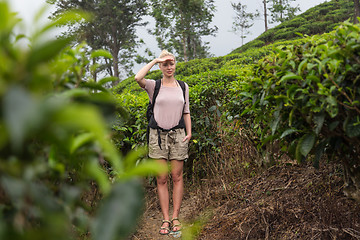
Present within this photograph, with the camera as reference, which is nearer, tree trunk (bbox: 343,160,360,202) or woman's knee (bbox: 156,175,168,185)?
tree trunk (bbox: 343,160,360,202)

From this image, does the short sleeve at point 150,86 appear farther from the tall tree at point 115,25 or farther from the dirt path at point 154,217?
the tall tree at point 115,25

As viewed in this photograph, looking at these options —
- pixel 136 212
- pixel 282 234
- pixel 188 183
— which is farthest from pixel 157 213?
pixel 136 212

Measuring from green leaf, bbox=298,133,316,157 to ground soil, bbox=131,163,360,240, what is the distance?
901mm

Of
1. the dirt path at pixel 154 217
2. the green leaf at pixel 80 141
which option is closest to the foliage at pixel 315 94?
the green leaf at pixel 80 141

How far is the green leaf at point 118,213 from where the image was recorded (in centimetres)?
53

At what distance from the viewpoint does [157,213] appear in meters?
4.90

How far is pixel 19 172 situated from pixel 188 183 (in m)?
4.80

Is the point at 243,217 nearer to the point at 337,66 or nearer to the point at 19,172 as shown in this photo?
the point at 337,66

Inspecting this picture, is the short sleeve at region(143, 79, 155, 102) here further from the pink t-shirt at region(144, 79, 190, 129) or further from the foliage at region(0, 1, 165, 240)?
the foliage at region(0, 1, 165, 240)

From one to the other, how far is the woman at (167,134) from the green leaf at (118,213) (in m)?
3.55

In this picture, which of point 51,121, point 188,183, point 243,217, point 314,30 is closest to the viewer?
point 51,121

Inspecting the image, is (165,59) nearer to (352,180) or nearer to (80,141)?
(352,180)

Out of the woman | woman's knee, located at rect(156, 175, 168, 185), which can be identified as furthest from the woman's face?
woman's knee, located at rect(156, 175, 168, 185)

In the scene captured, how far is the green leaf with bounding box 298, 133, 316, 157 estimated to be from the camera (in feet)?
7.26
